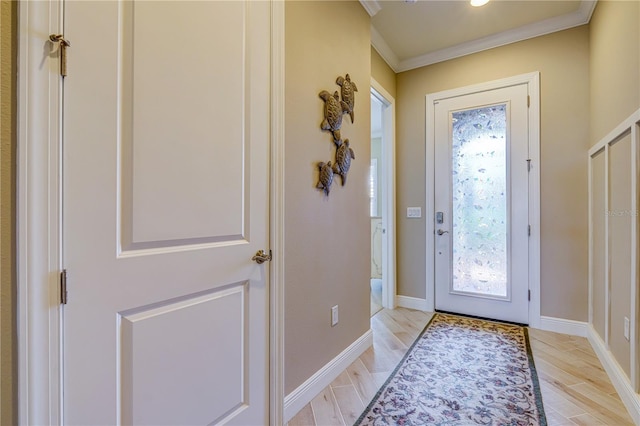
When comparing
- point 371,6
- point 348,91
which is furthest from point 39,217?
point 371,6

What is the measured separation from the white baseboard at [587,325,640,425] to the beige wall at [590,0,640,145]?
4.97ft

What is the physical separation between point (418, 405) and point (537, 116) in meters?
2.69

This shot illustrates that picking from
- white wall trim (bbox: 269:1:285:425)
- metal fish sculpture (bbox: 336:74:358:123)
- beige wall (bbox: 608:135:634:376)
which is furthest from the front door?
white wall trim (bbox: 269:1:285:425)

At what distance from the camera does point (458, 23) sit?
267cm

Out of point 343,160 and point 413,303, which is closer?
point 343,160

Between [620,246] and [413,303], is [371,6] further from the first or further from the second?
[413,303]

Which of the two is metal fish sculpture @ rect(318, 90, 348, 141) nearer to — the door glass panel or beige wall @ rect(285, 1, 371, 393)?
beige wall @ rect(285, 1, 371, 393)

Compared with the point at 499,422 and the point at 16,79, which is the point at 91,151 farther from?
the point at 499,422

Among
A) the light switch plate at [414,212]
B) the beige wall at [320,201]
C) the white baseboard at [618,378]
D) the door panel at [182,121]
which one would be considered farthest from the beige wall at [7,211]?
the light switch plate at [414,212]

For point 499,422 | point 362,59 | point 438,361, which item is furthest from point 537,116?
point 499,422

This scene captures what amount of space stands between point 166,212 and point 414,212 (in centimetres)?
279

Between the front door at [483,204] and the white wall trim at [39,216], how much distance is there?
10.2 ft

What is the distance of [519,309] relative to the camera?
2838 millimetres

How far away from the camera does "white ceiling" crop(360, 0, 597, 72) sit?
7.97 ft
